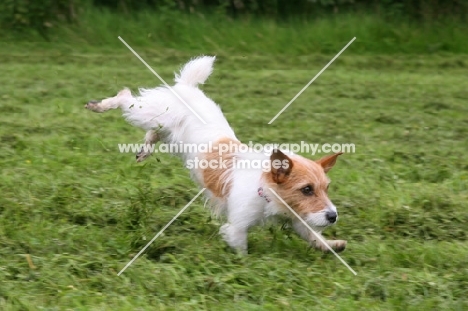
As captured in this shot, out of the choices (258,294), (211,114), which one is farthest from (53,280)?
(211,114)

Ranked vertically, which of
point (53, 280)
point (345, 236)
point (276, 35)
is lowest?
point (276, 35)

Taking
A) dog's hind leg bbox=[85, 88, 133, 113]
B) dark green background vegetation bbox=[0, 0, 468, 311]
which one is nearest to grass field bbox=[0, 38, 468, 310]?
dark green background vegetation bbox=[0, 0, 468, 311]

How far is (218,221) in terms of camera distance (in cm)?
635

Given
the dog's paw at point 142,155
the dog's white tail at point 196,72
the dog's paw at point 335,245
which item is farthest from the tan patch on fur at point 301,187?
the dog's paw at point 142,155

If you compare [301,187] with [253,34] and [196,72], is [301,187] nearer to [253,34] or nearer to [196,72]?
[196,72]

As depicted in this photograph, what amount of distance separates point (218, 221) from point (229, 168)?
0.53 m

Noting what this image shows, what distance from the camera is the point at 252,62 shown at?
14297mm

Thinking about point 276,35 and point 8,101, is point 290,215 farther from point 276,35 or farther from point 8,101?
point 276,35

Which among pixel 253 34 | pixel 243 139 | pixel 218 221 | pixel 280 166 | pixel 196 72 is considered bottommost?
pixel 253 34

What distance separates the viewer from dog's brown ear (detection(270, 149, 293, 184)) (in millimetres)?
5586

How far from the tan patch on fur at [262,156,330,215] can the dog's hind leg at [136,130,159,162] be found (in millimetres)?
1766

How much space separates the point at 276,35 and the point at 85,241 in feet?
35.2

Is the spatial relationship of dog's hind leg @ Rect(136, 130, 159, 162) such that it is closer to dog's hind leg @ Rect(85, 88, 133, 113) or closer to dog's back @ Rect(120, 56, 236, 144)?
dog's back @ Rect(120, 56, 236, 144)

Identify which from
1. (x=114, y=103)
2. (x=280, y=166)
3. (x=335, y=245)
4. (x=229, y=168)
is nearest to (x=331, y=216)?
(x=335, y=245)
